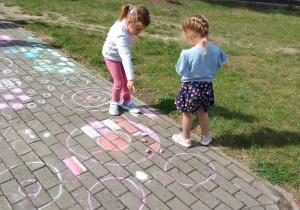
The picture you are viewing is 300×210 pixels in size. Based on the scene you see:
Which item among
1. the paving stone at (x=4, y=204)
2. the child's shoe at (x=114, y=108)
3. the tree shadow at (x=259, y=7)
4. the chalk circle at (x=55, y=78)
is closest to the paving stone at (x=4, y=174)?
the paving stone at (x=4, y=204)

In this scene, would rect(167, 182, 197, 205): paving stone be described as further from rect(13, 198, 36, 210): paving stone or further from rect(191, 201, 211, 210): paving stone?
rect(13, 198, 36, 210): paving stone

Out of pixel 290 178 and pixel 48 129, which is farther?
pixel 48 129

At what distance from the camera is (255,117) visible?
425 centimetres

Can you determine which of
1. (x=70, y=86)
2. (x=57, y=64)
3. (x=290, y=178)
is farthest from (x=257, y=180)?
(x=57, y=64)

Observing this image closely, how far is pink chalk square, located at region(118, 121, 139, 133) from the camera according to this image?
3.67 meters

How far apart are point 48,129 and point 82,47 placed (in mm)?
3112

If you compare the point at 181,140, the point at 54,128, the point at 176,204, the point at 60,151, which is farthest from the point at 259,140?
the point at 54,128

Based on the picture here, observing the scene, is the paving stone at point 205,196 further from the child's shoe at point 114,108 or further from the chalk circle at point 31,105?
the chalk circle at point 31,105

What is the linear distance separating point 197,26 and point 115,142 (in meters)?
1.54

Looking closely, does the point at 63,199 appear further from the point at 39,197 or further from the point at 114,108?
the point at 114,108

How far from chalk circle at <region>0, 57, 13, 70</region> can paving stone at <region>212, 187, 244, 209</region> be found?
12.9 ft

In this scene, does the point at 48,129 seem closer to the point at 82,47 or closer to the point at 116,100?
the point at 116,100

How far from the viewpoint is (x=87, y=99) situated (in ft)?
14.0

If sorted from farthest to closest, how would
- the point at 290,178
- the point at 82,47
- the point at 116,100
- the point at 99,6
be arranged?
the point at 99,6, the point at 82,47, the point at 116,100, the point at 290,178
